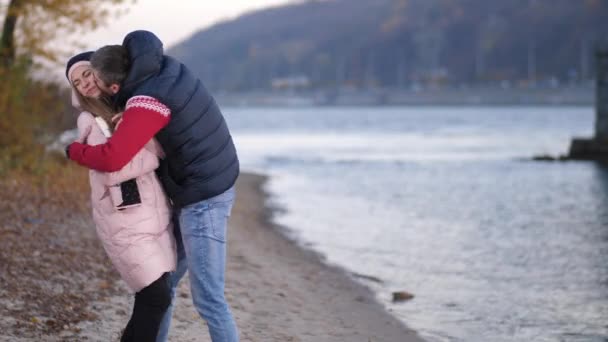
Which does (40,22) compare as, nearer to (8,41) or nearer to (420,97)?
(8,41)

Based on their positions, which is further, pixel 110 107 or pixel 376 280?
pixel 376 280

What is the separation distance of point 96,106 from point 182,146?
17.3 inches

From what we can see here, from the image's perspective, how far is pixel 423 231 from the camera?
15219 mm

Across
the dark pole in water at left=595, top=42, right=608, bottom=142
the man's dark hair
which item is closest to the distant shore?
the dark pole in water at left=595, top=42, right=608, bottom=142

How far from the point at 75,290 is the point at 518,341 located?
140 inches

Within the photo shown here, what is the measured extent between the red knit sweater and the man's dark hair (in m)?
0.16

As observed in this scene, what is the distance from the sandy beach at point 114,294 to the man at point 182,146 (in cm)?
176

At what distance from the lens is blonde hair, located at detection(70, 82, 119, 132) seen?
13.3 feet

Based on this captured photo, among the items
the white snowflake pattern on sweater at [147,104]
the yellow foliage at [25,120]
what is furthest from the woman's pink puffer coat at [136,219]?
the yellow foliage at [25,120]

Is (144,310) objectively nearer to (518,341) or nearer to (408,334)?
(408,334)

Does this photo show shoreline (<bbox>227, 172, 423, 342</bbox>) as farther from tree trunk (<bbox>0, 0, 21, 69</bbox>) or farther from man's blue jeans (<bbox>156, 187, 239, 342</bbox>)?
tree trunk (<bbox>0, 0, 21, 69</bbox>)

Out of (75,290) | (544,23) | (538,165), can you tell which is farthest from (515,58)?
(75,290)

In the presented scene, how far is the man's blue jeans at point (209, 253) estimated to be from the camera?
4137 millimetres

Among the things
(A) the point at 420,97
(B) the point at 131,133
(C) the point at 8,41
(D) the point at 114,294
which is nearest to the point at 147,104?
(B) the point at 131,133
